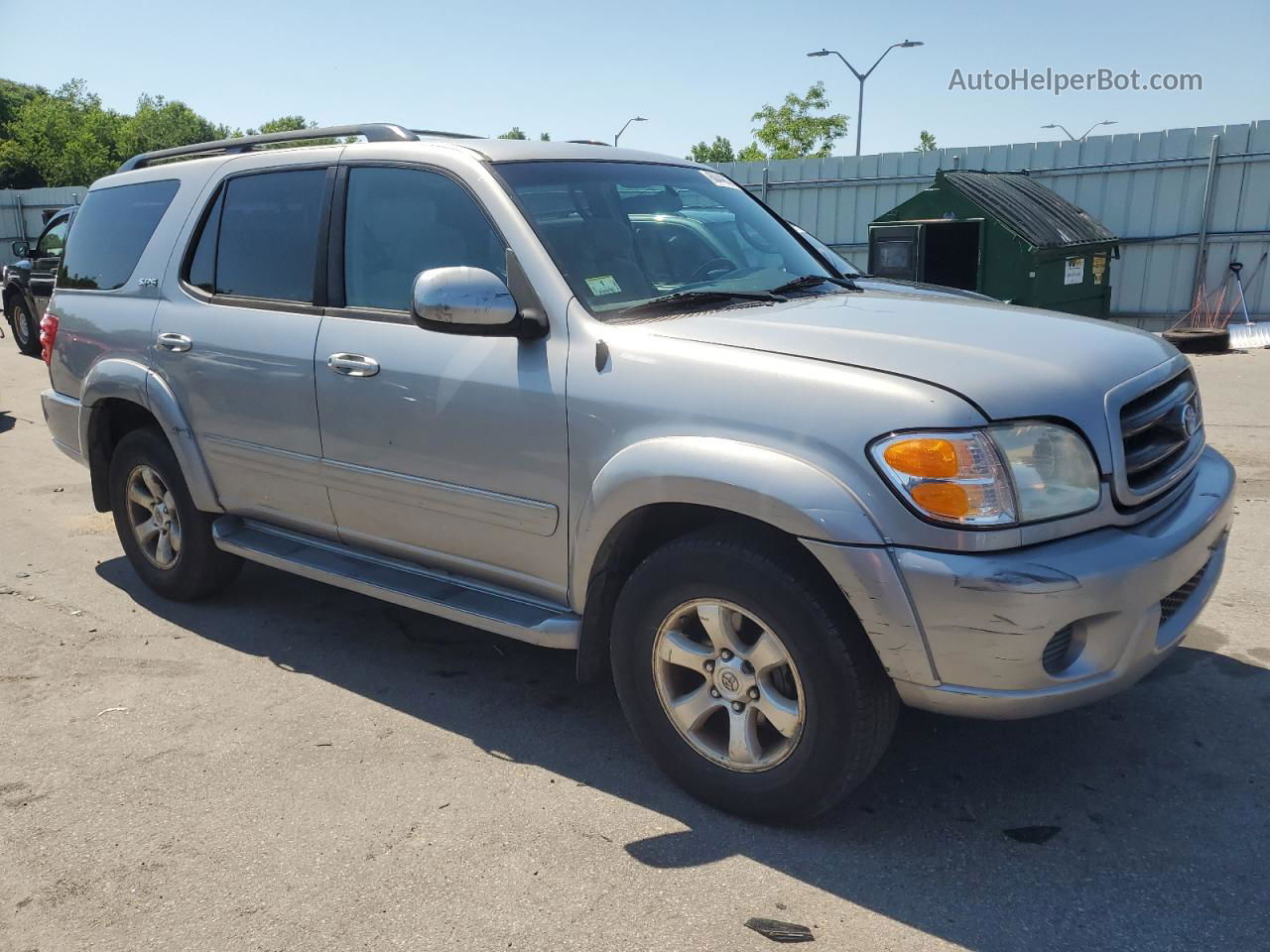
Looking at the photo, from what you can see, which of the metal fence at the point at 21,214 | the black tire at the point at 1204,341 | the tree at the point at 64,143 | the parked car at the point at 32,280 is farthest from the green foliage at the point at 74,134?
the black tire at the point at 1204,341

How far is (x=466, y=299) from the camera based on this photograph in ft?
10.3

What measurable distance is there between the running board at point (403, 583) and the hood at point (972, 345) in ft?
3.23

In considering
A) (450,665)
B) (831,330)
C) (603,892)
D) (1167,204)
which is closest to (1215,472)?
(831,330)

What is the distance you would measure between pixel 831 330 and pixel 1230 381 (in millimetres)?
8968

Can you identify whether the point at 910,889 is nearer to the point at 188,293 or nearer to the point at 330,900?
the point at 330,900

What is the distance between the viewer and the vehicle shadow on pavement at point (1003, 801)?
254 centimetres

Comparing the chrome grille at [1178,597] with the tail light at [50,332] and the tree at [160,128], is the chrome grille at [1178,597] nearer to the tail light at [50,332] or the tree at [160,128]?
the tail light at [50,332]

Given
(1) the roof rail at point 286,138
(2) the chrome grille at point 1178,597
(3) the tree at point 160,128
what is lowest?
(2) the chrome grille at point 1178,597

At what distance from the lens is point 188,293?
4383 millimetres

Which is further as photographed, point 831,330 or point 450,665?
point 450,665

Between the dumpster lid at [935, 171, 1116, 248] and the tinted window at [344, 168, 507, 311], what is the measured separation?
9547 mm

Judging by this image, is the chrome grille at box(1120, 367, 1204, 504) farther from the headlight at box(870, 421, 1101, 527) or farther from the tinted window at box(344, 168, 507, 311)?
the tinted window at box(344, 168, 507, 311)

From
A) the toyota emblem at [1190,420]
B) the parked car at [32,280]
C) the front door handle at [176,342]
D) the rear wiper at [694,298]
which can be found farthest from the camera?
the parked car at [32,280]

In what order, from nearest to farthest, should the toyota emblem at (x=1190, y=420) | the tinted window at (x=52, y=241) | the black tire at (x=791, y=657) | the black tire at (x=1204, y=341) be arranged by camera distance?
the black tire at (x=791, y=657)
the toyota emblem at (x=1190, y=420)
the black tire at (x=1204, y=341)
the tinted window at (x=52, y=241)
